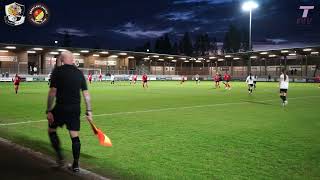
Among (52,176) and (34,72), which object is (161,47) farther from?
(52,176)

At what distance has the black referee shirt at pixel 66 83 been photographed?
6.73 meters

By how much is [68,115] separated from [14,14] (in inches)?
1794

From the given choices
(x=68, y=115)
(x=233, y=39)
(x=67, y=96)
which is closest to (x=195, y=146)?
(x=68, y=115)

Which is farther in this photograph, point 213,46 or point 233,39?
point 213,46

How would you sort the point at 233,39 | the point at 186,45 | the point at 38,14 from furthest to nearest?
1. the point at 186,45
2. the point at 233,39
3. the point at 38,14

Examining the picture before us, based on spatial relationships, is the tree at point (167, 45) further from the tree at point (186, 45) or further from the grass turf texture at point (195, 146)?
the grass turf texture at point (195, 146)

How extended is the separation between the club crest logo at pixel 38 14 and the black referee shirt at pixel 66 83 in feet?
116

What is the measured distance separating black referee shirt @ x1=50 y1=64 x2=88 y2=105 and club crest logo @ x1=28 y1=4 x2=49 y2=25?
35.4m

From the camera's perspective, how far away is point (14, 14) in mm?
47688

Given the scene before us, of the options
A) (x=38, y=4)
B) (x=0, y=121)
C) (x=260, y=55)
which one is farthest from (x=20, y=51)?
(x=0, y=121)

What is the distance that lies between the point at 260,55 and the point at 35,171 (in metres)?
77.5

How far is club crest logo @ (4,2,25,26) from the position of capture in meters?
46.0

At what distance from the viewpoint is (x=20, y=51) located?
6931 centimetres

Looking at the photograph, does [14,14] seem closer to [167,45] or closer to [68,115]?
[68,115]
